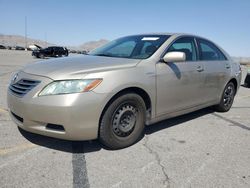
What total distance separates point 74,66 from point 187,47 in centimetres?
227

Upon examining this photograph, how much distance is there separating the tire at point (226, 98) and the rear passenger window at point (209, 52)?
2.14 ft

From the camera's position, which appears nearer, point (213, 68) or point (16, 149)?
point (16, 149)

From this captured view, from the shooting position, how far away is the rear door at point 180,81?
438 cm

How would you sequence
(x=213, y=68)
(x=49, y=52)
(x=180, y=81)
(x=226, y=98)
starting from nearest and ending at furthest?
1. (x=180, y=81)
2. (x=213, y=68)
3. (x=226, y=98)
4. (x=49, y=52)

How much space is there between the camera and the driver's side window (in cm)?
486

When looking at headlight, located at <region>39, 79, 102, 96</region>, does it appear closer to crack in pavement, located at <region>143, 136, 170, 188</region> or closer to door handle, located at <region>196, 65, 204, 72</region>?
crack in pavement, located at <region>143, 136, 170, 188</region>

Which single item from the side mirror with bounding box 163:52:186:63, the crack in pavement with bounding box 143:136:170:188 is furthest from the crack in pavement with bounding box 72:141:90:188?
the side mirror with bounding box 163:52:186:63

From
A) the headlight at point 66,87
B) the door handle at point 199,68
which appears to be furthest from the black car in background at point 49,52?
the headlight at point 66,87

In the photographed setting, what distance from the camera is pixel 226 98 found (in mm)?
6340

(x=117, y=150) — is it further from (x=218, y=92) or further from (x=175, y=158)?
(x=218, y=92)

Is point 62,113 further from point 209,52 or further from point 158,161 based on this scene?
point 209,52

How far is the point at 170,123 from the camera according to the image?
5332 millimetres

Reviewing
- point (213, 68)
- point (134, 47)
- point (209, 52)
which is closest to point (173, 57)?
point (134, 47)

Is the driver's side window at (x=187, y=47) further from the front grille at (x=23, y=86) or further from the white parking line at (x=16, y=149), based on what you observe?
the white parking line at (x=16, y=149)
